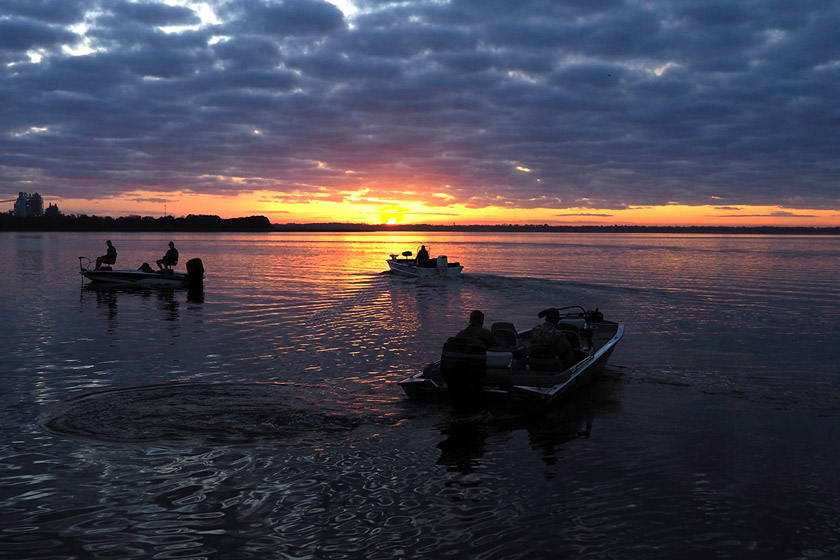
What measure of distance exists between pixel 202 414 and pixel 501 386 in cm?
595

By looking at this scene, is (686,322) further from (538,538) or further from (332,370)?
(538,538)

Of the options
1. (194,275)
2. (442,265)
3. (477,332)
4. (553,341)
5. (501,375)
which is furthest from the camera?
(442,265)

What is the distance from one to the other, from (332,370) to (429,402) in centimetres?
422

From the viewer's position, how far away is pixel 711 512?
27.2 feet

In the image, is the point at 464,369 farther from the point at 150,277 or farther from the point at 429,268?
the point at 429,268

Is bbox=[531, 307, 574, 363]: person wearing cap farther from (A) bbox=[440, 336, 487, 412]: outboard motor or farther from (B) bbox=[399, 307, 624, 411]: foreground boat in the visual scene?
(A) bbox=[440, 336, 487, 412]: outboard motor

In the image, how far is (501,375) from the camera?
43.3 ft

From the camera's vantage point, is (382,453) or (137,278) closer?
(382,453)

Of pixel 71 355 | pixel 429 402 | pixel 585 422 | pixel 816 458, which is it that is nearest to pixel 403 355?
pixel 429 402

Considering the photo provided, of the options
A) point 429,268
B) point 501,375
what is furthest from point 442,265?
point 501,375

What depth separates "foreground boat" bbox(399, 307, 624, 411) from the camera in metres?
11.9

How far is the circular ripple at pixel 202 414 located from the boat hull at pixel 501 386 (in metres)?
1.79

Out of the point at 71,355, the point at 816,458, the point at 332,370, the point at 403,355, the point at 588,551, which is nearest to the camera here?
the point at 588,551

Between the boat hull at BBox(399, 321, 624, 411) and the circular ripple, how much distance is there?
1.79 m
